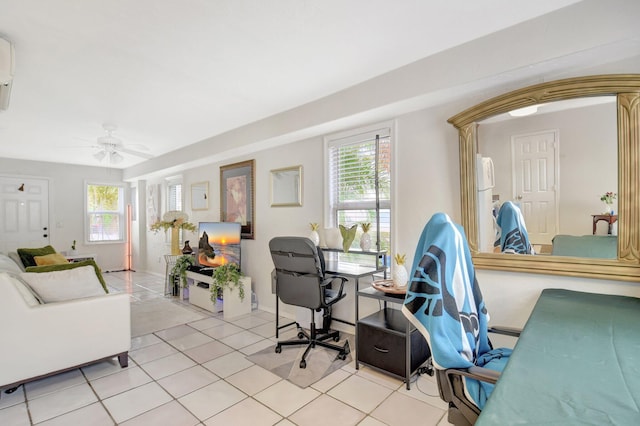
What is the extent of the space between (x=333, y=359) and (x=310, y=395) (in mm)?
574

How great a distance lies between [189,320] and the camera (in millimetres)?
3832

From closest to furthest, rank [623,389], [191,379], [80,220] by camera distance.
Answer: [623,389], [191,379], [80,220]

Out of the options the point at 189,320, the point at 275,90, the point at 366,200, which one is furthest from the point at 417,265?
the point at 189,320

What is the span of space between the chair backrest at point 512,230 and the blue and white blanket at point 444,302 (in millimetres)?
1047

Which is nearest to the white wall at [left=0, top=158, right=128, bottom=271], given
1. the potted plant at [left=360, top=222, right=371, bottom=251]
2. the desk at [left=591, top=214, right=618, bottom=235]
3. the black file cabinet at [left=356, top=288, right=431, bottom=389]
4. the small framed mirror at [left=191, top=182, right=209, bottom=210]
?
the small framed mirror at [left=191, top=182, right=209, bottom=210]

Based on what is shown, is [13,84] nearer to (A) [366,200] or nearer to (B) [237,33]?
(B) [237,33]

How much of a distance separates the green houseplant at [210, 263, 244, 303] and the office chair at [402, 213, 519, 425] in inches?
124

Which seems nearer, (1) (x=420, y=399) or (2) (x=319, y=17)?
(2) (x=319, y=17)

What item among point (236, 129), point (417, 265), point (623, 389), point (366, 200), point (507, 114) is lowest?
point (623, 389)

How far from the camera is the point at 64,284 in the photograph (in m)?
2.47

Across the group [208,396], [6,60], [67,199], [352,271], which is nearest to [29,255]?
[67,199]

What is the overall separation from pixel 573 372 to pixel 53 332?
304 cm

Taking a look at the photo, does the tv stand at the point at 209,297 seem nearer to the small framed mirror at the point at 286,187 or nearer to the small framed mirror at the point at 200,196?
the small framed mirror at the point at 286,187

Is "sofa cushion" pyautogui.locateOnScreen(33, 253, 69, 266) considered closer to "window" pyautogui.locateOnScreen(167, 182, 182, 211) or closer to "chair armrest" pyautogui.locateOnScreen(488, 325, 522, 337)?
"window" pyautogui.locateOnScreen(167, 182, 182, 211)
